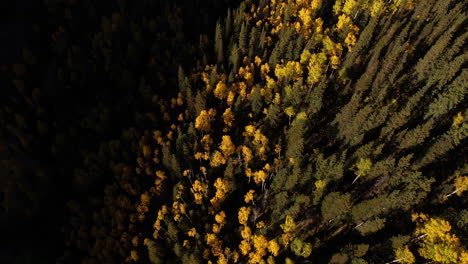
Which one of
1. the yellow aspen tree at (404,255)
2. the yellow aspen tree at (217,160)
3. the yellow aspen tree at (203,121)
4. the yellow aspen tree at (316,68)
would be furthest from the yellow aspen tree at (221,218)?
the yellow aspen tree at (316,68)

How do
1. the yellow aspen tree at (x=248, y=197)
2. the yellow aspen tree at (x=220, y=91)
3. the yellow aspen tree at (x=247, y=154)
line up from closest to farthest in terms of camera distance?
the yellow aspen tree at (x=248, y=197) < the yellow aspen tree at (x=247, y=154) < the yellow aspen tree at (x=220, y=91)

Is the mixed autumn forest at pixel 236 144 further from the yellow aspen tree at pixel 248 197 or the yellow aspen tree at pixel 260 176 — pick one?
the yellow aspen tree at pixel 248 197

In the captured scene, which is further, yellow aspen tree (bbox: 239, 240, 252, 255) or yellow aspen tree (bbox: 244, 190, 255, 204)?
yellow aspen tree (bbox: 244, 190, 255, 204)

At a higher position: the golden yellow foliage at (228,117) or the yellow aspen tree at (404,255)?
the golden yellow foliage at (228,117)

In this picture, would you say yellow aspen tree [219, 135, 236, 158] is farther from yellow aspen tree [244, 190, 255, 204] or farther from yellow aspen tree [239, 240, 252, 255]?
yellow aspen tree [239, 240, 252, 255]

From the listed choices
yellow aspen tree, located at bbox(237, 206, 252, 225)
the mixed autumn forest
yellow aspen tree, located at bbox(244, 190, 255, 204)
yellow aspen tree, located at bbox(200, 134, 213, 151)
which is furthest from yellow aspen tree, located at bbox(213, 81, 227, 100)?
yellow aspen tree, located at bbox(237, 206, 252, 225)

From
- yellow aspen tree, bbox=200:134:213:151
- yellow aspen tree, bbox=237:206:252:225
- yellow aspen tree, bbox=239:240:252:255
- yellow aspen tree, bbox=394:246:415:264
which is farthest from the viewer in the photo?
yellow aspen tree, bbox=200:134:213:151

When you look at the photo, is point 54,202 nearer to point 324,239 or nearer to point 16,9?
point 324,239

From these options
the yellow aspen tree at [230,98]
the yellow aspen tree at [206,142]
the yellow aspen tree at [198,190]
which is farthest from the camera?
the yellow aspen tree at [230,98]
